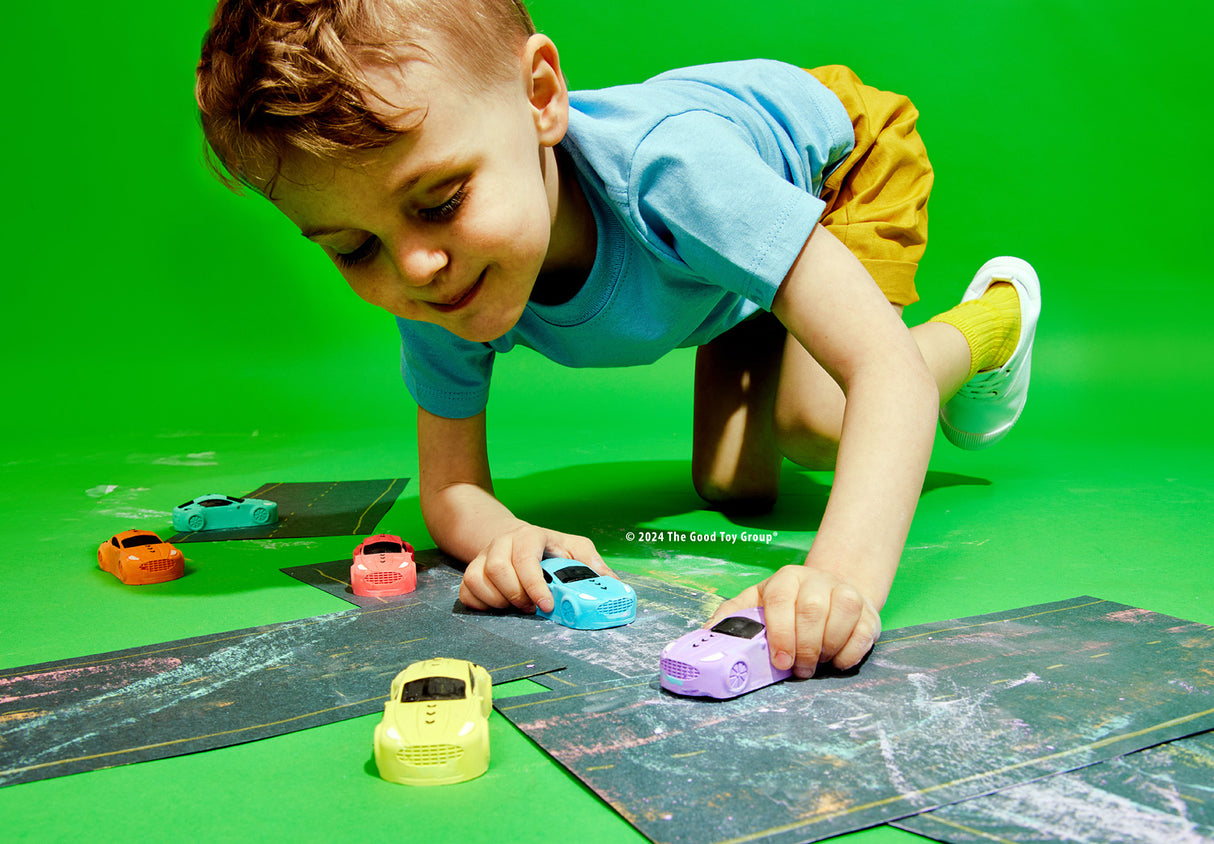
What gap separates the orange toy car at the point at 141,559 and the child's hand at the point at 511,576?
430 mm

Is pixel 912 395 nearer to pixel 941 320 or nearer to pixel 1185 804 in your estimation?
pixel 1185 804

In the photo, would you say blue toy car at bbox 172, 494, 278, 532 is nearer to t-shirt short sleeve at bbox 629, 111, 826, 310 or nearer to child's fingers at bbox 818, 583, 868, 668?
t-shirt short sleeve at bbox 629, 111, 826, 310

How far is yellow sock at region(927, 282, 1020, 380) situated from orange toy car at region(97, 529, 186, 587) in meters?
1.18

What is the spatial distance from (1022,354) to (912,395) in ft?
2.66

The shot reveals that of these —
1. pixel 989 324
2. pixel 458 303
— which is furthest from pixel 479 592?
pixel 989 324

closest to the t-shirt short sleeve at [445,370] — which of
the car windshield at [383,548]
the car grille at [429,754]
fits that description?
the car windshield at [383,548]

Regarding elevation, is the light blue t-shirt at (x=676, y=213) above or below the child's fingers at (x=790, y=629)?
above

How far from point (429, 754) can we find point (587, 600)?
0.34 m

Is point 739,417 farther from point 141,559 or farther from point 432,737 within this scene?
point 432,737

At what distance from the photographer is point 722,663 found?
0.81m

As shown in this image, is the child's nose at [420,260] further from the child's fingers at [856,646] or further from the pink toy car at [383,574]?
the child's fingers at [856,646]

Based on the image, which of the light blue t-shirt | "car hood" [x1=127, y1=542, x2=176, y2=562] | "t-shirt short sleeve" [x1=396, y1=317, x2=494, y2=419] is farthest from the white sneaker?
"car hood" [x1=127, y1=542, x2=176, y2=562]

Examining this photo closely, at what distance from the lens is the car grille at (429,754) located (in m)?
0.69

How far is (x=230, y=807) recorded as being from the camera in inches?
26.5
